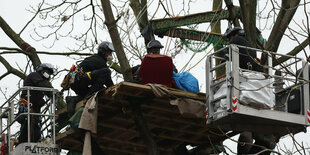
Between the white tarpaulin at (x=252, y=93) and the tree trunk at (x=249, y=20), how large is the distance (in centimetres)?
311

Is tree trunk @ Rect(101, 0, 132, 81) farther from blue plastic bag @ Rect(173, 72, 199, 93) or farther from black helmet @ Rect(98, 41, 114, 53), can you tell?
blue plastic bag @ Rect(173, 72, 199, 93)

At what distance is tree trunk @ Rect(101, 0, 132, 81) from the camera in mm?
18156

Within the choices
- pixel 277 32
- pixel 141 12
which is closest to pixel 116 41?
pixel 141 12

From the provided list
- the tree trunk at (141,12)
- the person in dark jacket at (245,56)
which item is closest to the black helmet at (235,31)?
the person in dark jacket at (245,56)

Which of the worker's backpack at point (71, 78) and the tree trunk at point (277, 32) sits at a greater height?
the tree trunk at point (277, 32)

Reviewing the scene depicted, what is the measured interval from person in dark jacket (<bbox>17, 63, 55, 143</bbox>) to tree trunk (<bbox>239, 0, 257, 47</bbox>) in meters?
4.19

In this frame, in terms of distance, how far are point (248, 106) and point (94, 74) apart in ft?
10.4

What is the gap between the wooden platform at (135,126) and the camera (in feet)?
52.8

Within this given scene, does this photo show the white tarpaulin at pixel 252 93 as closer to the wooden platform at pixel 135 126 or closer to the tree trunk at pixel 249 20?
the wooden platform at pixel 135 126

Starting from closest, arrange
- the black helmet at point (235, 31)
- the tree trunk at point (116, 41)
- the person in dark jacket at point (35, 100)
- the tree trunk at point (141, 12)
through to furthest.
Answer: the black helmet at point (235, 31) → the person in dark jacket at point (35, 100) → the tree trunk at point (116, 41) → the tree trunk at point (141, 12)

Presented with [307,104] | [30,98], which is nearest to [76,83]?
[30,98]

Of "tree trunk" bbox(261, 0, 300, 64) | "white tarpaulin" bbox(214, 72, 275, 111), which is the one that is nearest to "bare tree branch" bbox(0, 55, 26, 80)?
"tree trunk" bbox(261, 0, 300, 64)

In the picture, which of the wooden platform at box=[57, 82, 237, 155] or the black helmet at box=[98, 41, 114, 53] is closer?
the wooden platform at box=[57, 82, 237, 155]

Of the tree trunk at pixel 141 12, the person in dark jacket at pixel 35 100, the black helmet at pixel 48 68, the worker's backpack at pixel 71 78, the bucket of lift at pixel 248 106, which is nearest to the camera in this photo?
the bucket of lift at pixel 248 106
